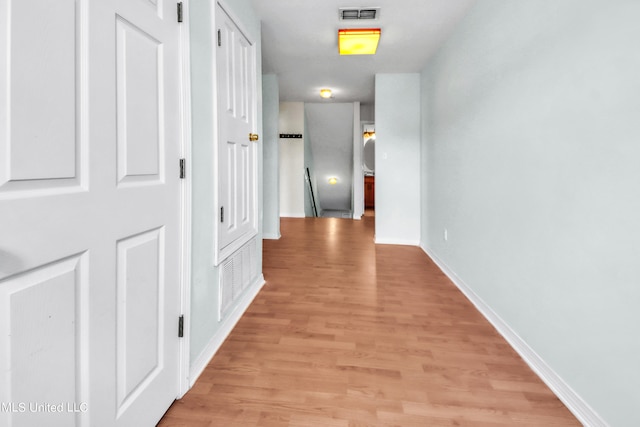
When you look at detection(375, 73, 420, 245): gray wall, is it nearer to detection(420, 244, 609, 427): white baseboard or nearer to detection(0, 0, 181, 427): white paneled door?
detection(420, 244, 609, 427): white baseboard

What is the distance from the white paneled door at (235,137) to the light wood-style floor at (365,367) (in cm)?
61

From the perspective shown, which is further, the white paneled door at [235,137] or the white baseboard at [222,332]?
the white paneled door at [235,137]

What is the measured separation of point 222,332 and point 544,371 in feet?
5.76

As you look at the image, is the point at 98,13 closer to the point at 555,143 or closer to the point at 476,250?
the point at 555,143

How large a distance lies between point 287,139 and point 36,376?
6.55 metres

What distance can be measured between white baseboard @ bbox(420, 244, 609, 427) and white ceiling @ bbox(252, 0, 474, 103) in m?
2.42

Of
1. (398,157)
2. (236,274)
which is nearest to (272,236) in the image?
(398,157)

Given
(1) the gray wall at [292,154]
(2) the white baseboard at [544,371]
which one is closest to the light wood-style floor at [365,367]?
(2) the white baseboard at [544,371]

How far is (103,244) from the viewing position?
1.04 meters

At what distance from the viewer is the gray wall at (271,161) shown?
5078 mm

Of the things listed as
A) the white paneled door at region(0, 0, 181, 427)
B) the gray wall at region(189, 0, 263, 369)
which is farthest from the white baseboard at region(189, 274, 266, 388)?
the white paneled door at region(0, 0, 181, 427)

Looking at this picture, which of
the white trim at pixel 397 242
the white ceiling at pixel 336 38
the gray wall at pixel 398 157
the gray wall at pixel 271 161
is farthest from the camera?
the gray wall at pixel 271 161

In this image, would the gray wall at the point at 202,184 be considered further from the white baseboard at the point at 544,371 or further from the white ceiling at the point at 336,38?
Result: the white baseboard at the point at 544,371

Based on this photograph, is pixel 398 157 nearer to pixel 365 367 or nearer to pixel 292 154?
pixel 292 154
